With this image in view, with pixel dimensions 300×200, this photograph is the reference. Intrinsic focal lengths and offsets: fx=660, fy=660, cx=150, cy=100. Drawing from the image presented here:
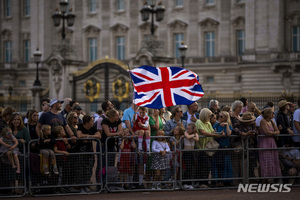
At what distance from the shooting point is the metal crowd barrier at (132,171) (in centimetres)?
1400

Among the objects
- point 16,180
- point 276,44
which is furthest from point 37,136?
point 276,44

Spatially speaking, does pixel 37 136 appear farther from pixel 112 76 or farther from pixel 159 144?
pixel 112 76

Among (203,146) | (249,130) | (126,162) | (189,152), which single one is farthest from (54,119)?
(249,130)

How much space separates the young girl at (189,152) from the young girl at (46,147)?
9.17 ft

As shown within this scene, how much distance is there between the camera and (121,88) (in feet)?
99.7

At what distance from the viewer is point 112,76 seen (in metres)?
30.8

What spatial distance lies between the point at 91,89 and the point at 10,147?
695 inches

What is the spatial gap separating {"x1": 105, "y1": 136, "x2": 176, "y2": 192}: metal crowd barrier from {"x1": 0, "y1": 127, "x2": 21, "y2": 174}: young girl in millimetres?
1864

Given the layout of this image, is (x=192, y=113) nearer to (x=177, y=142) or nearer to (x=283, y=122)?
(x=177, y=142)

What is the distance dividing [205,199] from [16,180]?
3.97 metres

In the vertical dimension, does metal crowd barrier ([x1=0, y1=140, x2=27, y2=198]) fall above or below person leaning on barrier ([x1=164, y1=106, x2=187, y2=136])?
below

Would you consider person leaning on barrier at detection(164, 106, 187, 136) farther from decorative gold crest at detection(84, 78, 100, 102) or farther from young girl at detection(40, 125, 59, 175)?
decorative gold crest at detection(84, 78, 100, 102)

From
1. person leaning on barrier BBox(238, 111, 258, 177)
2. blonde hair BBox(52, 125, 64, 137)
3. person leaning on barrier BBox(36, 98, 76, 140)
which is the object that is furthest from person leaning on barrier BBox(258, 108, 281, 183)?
blonde hair BBox(52, 125, 64, 137)

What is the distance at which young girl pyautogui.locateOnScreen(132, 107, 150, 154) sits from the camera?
1402cm
